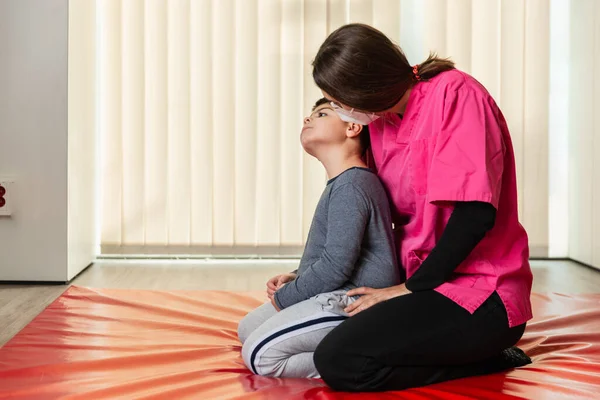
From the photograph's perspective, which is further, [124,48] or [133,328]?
[124,48]

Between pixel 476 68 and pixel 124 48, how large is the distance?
1834 millimetres

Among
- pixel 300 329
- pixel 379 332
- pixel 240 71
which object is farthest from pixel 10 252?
pixel 379 332

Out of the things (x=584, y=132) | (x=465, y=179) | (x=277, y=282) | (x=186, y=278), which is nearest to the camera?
(x=465, y=179)

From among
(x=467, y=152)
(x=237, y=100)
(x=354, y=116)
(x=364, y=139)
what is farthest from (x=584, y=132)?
(x=467, y=152)

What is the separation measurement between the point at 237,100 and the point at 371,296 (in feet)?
7.53

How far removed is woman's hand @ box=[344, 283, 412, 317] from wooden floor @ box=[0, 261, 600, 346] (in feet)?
4.03

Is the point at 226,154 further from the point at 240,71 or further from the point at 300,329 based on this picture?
the point at 300,329

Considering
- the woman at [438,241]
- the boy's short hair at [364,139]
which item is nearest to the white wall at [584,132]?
the boy's short hair at [364,139]

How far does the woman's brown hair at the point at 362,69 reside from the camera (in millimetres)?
1500

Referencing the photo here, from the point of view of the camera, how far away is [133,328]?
2.05 metres

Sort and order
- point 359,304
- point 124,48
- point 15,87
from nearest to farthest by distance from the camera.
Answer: point 359,304, point 15,87, point 124,48

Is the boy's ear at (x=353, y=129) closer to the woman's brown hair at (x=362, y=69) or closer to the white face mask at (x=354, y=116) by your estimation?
the white face mask at (x=354, y=116)

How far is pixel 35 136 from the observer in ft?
9.85

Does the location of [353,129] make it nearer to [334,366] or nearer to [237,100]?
[334,366]
